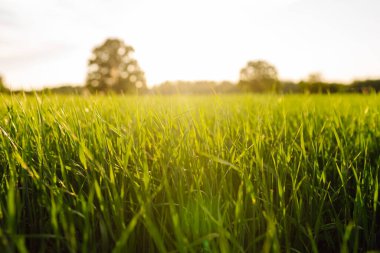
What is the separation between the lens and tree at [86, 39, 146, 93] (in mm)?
32759

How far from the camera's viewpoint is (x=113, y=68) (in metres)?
32.2

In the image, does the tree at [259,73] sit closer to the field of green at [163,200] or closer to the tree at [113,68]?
the tree at [113,68]

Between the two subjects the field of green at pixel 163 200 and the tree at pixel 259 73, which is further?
the tree at pixel 259 73

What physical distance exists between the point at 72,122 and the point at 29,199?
0.37m

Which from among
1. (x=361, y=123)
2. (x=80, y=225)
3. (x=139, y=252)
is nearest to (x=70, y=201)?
(x=80, y=225)

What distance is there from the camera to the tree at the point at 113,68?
107 feet

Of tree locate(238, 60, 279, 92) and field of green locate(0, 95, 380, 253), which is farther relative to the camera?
tree locate(238, 60, 279, 92)

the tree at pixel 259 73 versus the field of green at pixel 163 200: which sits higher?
the tree at pixel 259 73

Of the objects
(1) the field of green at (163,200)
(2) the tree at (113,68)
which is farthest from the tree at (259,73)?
(1) the field of green at (163,200)

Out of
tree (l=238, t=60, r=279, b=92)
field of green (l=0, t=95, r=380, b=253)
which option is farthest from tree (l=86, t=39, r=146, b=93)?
field of green (l=0, t=95, r=380, b=253)

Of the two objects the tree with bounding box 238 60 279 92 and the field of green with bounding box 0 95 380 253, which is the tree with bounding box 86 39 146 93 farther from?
the field of green with bounding box 0 95 380 253

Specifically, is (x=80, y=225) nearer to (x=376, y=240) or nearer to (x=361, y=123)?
(x=376, y=240)

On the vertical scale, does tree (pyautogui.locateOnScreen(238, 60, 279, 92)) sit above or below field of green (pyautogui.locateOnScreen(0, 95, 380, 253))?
above

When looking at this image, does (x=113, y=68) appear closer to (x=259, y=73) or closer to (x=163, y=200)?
(x=259, y=73)
